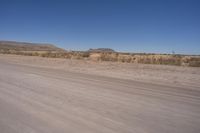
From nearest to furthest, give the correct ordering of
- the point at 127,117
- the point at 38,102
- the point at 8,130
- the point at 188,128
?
the point at 8,130, the point at 188,128, the point at 127,117, the point at 38,102

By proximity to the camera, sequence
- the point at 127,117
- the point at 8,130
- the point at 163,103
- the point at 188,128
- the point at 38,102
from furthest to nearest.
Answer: the point at 163,103 < the point at 38,102 < the point at 127,117 < the point at 188,128 < the point at 8,130

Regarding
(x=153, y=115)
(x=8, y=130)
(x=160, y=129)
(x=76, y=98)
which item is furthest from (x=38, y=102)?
(x=160, y=129)

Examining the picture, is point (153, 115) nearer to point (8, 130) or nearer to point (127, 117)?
point (127, 117)

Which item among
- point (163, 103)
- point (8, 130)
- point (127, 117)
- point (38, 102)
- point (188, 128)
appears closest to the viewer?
point (8, 130)

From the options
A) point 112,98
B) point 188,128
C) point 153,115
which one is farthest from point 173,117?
point 112,98

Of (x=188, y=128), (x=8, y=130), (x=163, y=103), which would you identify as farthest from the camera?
(x=163, y=103)

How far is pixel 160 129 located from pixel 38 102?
3696mm

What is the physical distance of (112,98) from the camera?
8.02 m

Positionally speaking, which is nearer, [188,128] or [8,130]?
[8,130]

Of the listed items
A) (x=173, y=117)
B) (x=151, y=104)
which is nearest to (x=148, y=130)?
(x=173, y=117)

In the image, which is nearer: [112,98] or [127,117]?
[127,117]

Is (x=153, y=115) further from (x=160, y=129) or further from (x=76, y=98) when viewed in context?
(x=76, y=98)

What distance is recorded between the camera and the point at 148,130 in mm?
4852

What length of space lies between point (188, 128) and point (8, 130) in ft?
11.8
